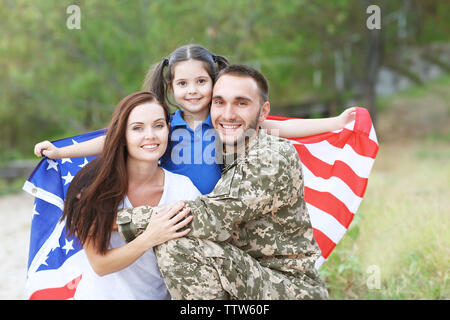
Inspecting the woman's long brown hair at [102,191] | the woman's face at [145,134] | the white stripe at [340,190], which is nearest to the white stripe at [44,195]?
the woman's long brown hair at [102,191]

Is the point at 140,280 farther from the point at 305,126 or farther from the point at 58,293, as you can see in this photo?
the point at 305,126

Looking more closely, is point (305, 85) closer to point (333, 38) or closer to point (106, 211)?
point (333, 38)

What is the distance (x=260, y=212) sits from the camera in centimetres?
270

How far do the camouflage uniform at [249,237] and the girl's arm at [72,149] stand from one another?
0.67m

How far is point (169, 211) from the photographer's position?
261 centimetres

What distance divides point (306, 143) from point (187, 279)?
1.54m

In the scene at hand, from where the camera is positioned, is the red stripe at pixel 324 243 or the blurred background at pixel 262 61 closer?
the red stripe at pixel 324 243

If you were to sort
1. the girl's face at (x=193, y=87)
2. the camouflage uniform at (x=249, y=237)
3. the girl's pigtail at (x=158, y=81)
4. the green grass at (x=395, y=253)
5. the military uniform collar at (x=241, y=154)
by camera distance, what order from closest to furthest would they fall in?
the camouflage uniform at (x=249, y=237), the military uniform collar at (x=241, y=154), the girl's face at (x=193, y=87), the girl's pigtail at (x=158, y=81), the green grass at (x=395, y=253)

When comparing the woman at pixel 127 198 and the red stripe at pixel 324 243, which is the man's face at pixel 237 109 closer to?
the woman at pixel 127 198

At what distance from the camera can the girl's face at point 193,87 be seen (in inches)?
133

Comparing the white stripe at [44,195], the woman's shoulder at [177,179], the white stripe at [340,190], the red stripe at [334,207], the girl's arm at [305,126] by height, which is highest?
the girl's arm at [305,126]

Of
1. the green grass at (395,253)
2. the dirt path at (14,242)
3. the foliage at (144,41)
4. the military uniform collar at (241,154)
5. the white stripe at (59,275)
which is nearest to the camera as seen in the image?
the military uniform collar at (241,154)

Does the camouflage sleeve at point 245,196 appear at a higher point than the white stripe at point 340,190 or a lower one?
higher
